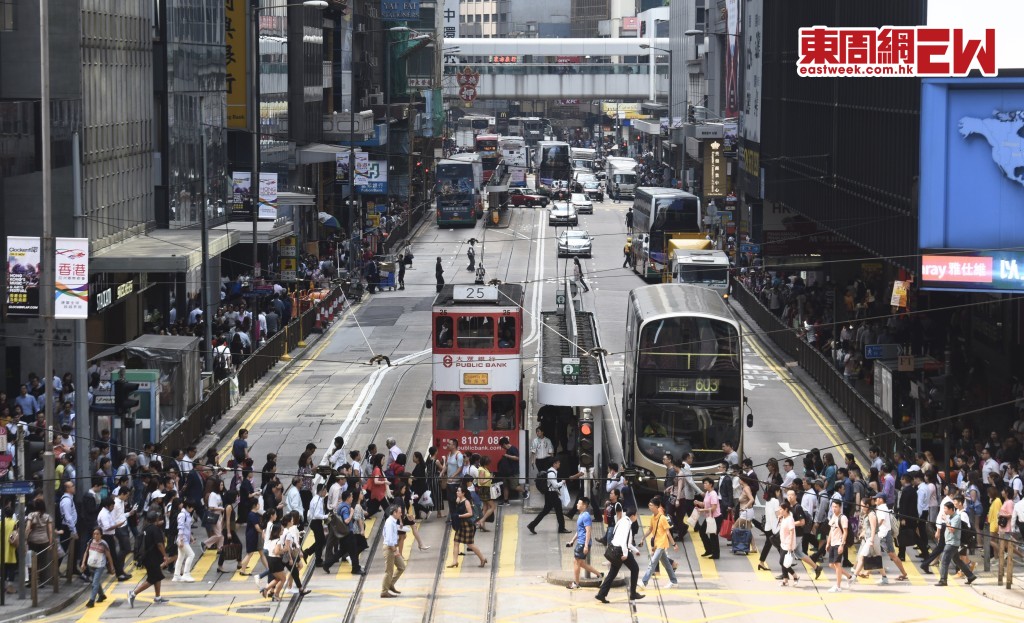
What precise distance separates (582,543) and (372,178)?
49787mm

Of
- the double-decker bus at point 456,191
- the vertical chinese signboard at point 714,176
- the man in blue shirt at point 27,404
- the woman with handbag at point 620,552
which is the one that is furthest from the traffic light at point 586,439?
the vertical chinese signboard at point 714,176

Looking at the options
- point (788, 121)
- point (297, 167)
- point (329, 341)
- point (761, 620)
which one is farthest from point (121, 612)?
point (297, 167)

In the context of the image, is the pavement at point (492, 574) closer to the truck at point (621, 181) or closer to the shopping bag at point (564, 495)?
the shopping bag at point (564, 495)

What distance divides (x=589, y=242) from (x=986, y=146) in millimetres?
42273

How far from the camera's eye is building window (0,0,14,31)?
3481 centimetres

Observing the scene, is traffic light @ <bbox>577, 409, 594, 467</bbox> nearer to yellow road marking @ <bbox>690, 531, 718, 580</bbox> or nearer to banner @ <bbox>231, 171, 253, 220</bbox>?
yellow road marking @ <bbox>690, 531, 718, 580</bbox>

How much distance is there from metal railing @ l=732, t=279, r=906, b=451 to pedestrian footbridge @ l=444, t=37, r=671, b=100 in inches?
3755

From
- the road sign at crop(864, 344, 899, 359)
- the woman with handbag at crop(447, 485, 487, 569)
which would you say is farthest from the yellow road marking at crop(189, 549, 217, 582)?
the road sign at crop(864, 344, 899, 359)

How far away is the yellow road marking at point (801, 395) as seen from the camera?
34.4 meters

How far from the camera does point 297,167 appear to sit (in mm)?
71000

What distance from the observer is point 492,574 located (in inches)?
914

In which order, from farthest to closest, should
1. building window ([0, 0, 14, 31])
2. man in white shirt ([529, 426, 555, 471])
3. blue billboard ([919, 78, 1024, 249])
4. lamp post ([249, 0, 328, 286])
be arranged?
lamp post ([249, 0, 328, 286]) → building window ([0, 0, 14, 31]) → blue billboard ([919, 78, 1024, 249]) → man in white shirt ([529, 426, 555, 471])

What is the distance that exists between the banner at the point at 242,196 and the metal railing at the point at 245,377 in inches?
132

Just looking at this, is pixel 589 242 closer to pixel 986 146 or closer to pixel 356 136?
pixel 356 136
